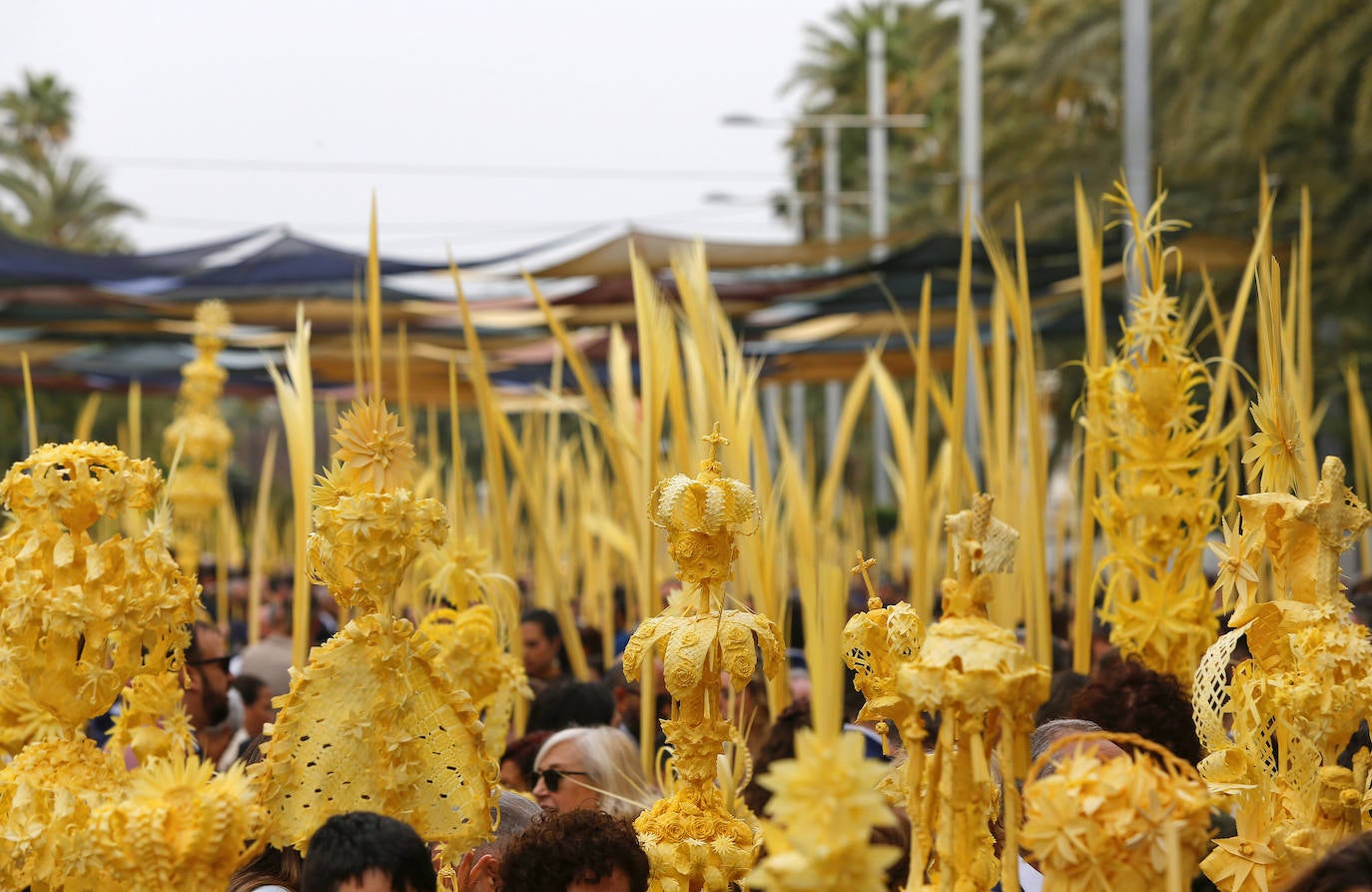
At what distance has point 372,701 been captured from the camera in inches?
89.8

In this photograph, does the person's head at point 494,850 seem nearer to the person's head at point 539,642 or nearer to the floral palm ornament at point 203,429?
the person's head at point 539,642

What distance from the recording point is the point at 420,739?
7.73 feet

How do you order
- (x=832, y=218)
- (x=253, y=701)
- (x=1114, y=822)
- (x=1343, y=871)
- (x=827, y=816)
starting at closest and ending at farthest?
(x=827, y=816) < (x=1114, y=822) < (x=1343, y=871) < (x=253, y=701) < (x=832, y=218)

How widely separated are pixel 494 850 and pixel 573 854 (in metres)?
0.54

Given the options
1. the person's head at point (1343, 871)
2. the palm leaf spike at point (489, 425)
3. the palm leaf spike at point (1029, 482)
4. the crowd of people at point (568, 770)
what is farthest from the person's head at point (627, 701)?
the person's head at point (1343, 871)

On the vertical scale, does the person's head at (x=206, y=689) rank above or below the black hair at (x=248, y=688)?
above

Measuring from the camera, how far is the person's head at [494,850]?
109 inches

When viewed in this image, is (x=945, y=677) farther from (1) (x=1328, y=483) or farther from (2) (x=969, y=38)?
(2) (x=969, y=38)

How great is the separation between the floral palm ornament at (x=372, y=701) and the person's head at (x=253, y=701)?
2.71 m

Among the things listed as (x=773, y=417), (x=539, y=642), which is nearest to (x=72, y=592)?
(x=539, y=642)

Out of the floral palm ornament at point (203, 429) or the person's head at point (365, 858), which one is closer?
the person's head at point (365, 858)

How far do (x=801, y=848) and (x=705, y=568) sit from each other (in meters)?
1.05

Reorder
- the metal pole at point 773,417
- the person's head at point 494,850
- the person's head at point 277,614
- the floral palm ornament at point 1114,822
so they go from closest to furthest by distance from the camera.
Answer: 1. the floral palm ornament at point 1114,822
2. the person's head at point 494,850
3. the metal pole at point 773,417
4. the person's head at point 277,614

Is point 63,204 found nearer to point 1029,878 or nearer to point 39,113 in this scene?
point 39,113
